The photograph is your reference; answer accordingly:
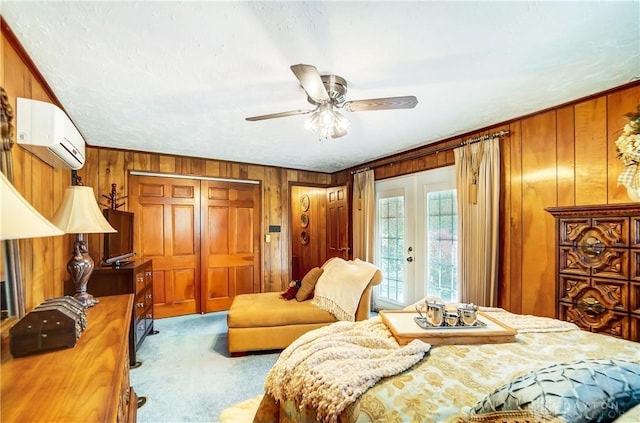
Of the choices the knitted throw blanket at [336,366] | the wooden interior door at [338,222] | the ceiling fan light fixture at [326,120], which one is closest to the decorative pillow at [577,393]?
the knitted throw blanket at [336,366]

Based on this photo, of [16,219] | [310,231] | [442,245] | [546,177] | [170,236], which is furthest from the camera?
[310,231]

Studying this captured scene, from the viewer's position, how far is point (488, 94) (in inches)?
88.8

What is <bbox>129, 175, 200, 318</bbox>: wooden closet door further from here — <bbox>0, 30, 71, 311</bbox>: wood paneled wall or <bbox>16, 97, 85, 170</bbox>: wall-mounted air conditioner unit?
<bbox>16, 97, 85, 170</bbox>: wall-mounted air conditioner unit

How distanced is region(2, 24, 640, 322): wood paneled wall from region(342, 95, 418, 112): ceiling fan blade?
1.56 m

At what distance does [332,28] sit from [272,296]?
2.94 m

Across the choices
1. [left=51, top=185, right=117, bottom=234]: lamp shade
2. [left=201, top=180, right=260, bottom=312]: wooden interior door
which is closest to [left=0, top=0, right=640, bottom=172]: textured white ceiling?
[left=51, top=185, right=117, bottom=234]: lamp shade

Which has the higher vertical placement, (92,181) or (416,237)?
(92,181)

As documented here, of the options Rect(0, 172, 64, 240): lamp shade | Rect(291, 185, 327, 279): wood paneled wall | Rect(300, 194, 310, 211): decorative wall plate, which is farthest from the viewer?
Rect(300, 194, 310, 211): decorative wall plate

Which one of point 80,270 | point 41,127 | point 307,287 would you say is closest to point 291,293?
point 307,287

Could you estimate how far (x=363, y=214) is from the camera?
15.1 ft

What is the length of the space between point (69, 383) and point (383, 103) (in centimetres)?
196

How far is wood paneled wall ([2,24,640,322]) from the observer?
70.6 inches

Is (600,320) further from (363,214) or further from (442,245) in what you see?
(363,214)

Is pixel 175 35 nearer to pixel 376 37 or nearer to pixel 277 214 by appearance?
pixel 376 37
